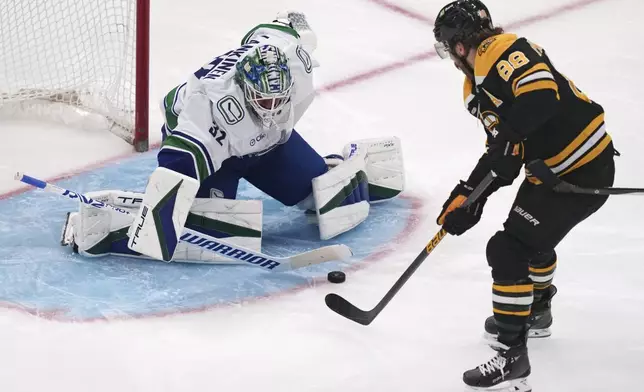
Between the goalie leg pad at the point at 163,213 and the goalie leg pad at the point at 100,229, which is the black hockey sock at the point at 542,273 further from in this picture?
the goalie leg pad at the point at 100,229

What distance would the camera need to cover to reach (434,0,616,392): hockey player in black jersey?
2.78 m

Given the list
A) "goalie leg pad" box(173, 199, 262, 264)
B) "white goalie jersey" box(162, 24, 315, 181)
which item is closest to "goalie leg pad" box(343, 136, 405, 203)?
"white goalie jersey" box(162, 24, 315, 181)

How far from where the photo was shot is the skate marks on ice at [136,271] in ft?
11.1

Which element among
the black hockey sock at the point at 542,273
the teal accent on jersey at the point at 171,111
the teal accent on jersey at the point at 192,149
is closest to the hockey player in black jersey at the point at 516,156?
the black hockey sock at the point at 542,273

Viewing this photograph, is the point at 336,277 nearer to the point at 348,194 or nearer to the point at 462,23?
the point at 348,194

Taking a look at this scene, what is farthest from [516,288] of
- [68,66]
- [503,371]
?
[68,66]

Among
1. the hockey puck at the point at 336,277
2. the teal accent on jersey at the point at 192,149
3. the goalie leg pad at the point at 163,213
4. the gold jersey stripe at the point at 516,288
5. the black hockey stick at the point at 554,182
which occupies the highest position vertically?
the black hockey stick at the point at 554,182

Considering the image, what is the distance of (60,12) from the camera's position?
4730 mm

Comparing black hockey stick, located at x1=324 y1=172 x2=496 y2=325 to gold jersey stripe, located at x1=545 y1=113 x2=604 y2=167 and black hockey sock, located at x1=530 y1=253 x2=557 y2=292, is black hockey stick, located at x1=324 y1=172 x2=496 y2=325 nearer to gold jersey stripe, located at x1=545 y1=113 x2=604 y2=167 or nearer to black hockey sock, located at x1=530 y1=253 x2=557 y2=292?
black hockey sock, located at x1=530 y1=253 x2=557 y2=292

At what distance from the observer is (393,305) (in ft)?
11.2

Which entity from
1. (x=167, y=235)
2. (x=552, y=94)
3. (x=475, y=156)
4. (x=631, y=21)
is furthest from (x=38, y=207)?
(x=631, y=21)

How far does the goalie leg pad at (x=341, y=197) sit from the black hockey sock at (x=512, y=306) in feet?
3.20

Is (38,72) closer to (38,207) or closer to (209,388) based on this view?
(38,207)

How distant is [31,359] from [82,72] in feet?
6.13
